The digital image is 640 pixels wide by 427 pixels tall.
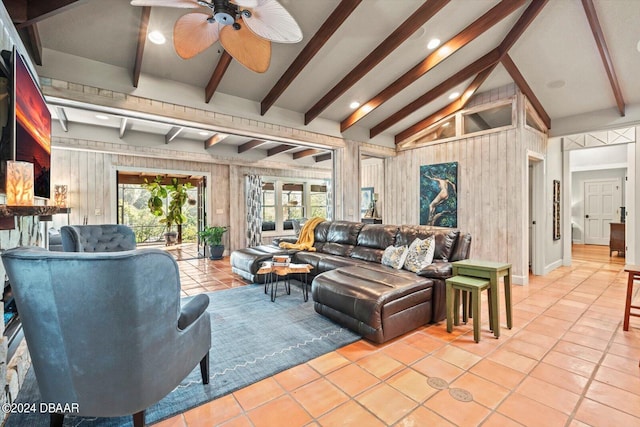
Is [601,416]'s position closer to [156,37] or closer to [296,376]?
[296,376]

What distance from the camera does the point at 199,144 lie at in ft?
23.8

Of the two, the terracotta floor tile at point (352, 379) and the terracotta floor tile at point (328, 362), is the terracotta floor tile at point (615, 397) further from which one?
the terracotta floor tile at point (328, 362)

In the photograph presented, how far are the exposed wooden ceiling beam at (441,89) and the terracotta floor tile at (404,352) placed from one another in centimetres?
418

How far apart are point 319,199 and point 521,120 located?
641cm

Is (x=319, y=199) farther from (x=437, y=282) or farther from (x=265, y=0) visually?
(x=265, y=0)

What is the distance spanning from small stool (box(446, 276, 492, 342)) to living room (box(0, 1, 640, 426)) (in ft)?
8.23

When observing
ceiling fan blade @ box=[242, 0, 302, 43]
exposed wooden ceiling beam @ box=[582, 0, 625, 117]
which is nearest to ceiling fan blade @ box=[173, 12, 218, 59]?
ceiling fan blade @ box=[242, 0, 302, 43]

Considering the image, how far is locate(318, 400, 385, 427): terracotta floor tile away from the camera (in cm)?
171

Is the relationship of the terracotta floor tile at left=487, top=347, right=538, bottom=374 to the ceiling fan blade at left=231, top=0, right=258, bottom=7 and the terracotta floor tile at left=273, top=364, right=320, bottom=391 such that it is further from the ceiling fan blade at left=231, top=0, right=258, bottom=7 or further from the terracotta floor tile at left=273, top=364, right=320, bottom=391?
the ceiling fan blade at left=231, top=0, right=258, bottom=7

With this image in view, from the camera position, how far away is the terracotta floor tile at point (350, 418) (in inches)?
67.4

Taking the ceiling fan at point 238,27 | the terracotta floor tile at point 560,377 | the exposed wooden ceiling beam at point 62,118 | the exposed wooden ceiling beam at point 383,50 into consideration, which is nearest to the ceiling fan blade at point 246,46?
the ceiling fan at point 238,27

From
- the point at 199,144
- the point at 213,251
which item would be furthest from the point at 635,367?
the point at 199,144

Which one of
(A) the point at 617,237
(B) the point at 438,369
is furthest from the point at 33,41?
(A) the point at 617,237

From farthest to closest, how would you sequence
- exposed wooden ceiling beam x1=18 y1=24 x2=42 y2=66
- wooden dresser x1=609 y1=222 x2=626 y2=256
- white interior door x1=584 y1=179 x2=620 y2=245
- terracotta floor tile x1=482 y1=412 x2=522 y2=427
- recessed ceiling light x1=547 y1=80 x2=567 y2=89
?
white interior door x1=584 y1=179 x2=620 y2=245, wooden dresser x1=609 y1=222 x2=626 y2=256, recessed ceiling light x1=547 y1=80 x2=567 y2=89, exposed wooden ceiling beam x1=18 y1=24 x2=42 y2=66, terracotta floor tile x1=482 y1=412 x2=522 y2=427
